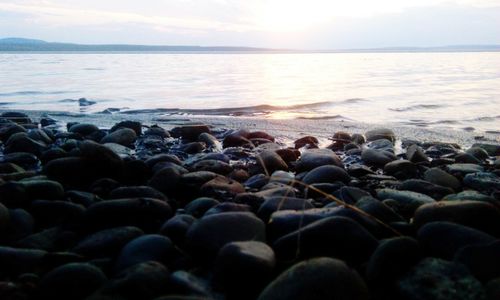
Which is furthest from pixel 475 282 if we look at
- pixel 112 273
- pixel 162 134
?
pixel 162 134

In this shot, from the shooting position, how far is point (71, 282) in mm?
2285

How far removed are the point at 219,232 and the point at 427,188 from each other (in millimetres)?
2113

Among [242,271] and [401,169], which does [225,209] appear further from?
[401,169]

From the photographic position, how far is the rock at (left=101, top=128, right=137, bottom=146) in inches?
263

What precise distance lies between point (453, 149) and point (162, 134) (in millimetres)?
4228

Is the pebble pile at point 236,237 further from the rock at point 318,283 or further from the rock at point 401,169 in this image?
the rock at point 401,169

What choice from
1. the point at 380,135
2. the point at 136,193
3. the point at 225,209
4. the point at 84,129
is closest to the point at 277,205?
the point at 225,209

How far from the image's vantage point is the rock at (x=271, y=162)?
5125 millimetres

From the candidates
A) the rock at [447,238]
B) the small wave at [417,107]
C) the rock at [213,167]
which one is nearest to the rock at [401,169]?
the rock at [213,167]

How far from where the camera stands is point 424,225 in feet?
8.92

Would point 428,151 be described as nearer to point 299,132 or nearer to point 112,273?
point 299,132

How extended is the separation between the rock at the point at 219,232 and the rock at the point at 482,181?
2.54 meters

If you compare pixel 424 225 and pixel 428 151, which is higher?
pixel 424 225

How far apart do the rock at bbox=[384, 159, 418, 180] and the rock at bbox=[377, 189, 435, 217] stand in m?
1.28
